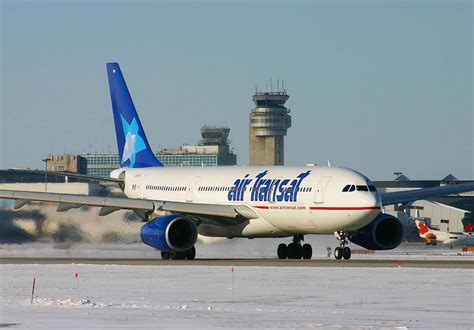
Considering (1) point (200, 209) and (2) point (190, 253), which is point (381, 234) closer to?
(1) point (200, 209)

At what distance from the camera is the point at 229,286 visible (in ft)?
105

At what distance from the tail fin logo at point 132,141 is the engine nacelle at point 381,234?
15298 millimetres

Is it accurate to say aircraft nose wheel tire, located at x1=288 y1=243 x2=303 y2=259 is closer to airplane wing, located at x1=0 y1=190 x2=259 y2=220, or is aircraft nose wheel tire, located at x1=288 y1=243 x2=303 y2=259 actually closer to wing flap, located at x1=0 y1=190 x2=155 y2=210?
airplane wing, located at x1=0 y1=190 x2=259 y2=220

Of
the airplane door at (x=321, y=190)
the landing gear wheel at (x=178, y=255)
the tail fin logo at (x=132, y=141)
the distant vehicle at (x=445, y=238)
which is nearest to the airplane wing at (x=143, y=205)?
the landing gear wheel at (x=178, y=255)

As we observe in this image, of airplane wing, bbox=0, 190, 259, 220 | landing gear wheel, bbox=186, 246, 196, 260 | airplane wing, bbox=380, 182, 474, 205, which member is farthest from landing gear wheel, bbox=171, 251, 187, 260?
airplane wing, bbox=380, 182, 474, 205

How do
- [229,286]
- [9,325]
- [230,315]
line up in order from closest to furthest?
[9,325] → [230,315] → [229,286]

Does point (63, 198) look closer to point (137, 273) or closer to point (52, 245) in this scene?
point (52, 245)

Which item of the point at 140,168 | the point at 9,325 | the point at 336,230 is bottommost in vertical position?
the point at 9,325

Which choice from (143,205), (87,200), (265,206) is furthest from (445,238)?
(87,200)

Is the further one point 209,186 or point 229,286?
point 209,186

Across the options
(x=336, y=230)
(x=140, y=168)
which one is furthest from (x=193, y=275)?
(x=140, y=168)

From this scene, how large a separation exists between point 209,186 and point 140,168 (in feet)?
25.5

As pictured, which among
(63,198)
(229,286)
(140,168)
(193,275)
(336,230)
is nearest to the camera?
(229,286)

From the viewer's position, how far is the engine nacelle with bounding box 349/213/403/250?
160ft
